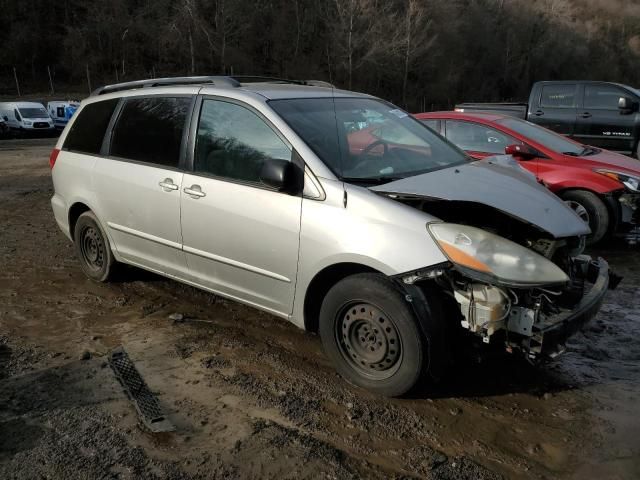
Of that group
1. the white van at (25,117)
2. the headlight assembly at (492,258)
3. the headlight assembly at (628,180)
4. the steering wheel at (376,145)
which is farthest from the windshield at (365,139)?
the white van at (25,117)

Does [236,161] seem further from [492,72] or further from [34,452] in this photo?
[492,72]

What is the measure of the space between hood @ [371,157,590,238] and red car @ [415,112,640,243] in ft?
9.58

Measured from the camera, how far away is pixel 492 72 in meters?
65.1

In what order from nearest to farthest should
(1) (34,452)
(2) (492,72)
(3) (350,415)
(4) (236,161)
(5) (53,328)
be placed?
1. (1) (34,452)
2. (3) (350,415)
3. (4) (236,161)
4. (5) (53,328)
5. (2) (492,72)

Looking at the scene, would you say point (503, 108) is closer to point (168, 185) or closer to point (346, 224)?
point (168, 185)

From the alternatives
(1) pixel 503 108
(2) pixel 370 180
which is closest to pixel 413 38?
(1) pixel 503 108

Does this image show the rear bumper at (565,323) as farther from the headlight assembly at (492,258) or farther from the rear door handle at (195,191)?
the rear door handle at (195,191)

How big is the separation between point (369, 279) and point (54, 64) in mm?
50759

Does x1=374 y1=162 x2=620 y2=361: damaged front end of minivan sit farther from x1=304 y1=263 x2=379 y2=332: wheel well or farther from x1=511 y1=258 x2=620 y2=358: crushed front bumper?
x1=304 y1=263 x2=379 y2=332: wheel well

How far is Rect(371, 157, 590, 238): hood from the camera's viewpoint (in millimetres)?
3309

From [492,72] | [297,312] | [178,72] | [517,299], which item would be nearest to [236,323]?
[297,312]

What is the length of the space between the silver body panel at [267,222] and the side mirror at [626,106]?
8.92 m

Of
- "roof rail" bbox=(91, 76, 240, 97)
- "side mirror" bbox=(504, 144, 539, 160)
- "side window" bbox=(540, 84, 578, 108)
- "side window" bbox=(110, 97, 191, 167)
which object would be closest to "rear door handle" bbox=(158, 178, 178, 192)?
"side window" bbox=(110, 97, 191, 167)

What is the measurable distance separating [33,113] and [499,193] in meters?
28.4
